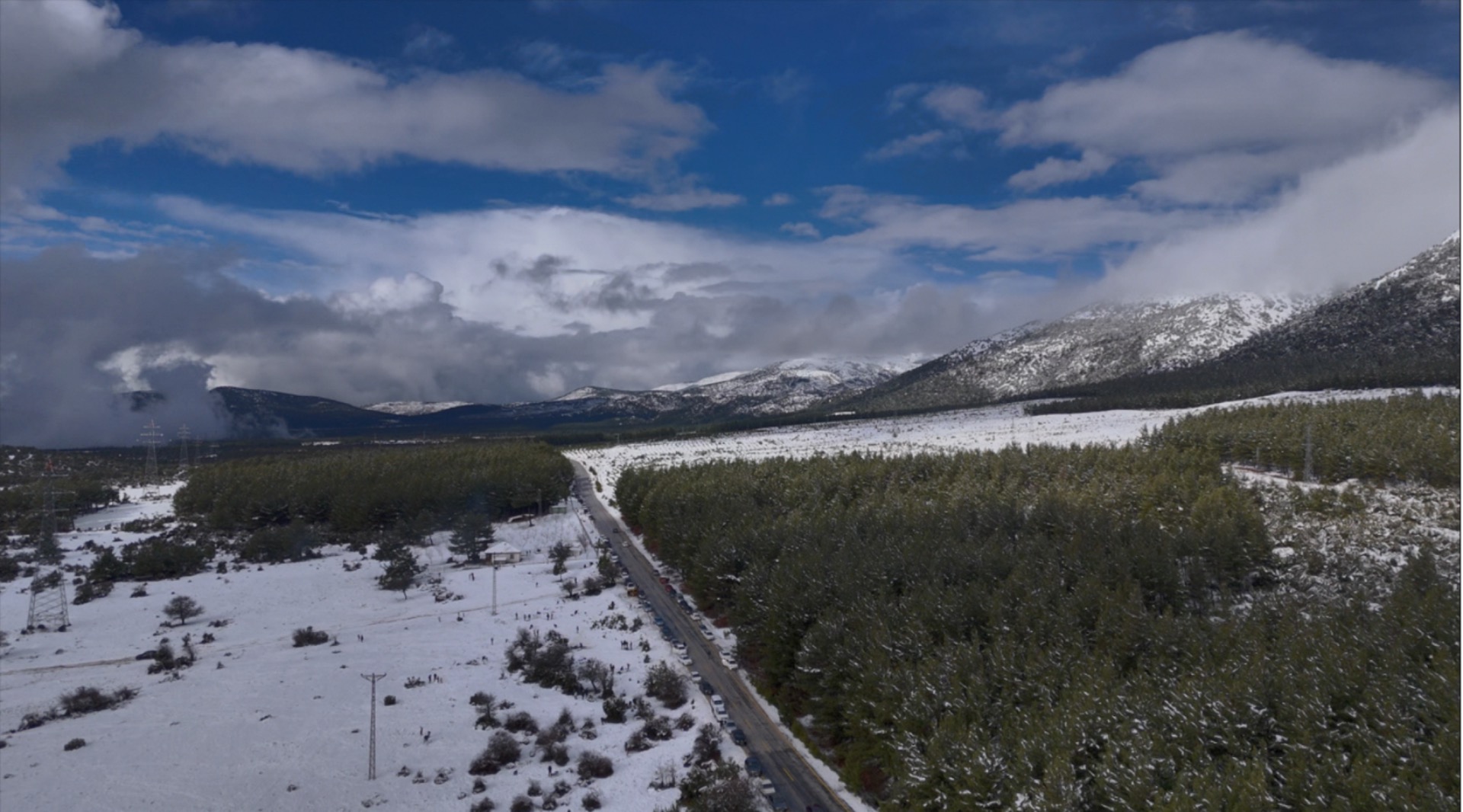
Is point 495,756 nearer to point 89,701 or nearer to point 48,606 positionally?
point 89,701

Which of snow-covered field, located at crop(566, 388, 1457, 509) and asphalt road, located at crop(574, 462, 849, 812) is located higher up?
snow-covered field, located at crop(566, 388, 1457, 509)

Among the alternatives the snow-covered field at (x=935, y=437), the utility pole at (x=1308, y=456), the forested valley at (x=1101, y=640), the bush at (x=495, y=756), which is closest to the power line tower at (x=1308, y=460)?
the utility pole at (x=1308, y=456)


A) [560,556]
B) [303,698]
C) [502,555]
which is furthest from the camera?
[502,555]

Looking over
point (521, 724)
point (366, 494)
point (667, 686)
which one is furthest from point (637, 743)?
point (366, 494)

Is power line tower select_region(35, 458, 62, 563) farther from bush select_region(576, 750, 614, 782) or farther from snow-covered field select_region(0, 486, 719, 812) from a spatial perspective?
bush select_region(576, 750, 614, 782)

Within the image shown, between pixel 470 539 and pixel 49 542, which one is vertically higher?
pixel 49 542

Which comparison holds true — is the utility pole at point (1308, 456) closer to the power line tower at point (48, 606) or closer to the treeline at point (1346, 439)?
the treeline at point (1346, 439)

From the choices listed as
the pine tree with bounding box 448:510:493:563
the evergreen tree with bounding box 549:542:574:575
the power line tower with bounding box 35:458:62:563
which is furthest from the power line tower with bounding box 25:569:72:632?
the evergreen tree with bounding box 549:542:574:575
